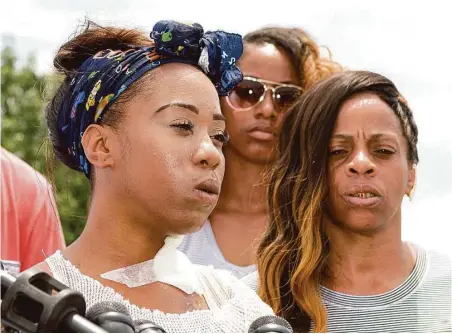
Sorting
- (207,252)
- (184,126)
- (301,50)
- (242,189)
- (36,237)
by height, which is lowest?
(36,237)

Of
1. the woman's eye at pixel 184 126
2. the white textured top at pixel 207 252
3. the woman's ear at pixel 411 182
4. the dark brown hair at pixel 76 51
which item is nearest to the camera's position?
the woman's eye at pixel 184 126

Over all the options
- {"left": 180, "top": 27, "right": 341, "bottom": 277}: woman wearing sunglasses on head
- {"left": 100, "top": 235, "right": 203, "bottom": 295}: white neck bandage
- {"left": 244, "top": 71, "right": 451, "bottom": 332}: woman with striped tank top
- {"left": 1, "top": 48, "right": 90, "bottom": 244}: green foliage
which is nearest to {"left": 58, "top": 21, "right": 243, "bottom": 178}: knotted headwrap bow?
{"left": 100, "top": 235, "right": 203, "bottom": 295}: white neck bandage

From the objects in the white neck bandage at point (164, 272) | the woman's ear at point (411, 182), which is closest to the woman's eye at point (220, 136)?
the white neck bandage at point (164, 272)

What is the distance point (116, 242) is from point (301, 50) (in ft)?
7.11

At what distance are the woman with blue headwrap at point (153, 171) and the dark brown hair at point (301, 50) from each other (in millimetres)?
1529

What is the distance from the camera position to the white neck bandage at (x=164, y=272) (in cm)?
252

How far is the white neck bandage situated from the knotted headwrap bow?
0.40 metres

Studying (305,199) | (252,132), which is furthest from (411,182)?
(252,132)

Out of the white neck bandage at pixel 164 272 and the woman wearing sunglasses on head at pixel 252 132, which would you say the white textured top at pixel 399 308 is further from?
the white neck bandage at pixel 164 272

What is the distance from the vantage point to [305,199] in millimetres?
3486

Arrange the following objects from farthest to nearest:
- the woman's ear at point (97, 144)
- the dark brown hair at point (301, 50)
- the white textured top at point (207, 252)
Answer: the dark brown hair at point (301, 50)
the white textured top at point (207, 252)
the woman's ear at point (97, 144)

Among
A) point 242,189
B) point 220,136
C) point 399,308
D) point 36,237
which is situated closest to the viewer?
point 220,136

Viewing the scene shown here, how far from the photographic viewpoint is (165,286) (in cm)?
258

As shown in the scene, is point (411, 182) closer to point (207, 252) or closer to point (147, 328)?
point (207, 252)
